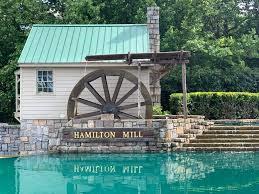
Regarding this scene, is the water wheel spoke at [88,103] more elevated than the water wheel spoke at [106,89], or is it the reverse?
the water wheel spoke at [106,89]

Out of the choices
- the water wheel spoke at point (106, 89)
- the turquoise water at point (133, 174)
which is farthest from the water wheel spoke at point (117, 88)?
the turquoise water at point (133, 174)

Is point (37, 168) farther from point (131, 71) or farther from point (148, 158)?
point (131, 71)

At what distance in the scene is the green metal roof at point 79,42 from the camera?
17.1 metres

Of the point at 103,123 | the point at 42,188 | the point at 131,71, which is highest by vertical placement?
the point at 131,71

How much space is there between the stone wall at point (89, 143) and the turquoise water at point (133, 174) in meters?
0.54

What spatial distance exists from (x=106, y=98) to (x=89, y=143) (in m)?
2.09

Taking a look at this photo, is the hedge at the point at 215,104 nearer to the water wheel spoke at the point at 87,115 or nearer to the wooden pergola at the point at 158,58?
the wooden pergola at the point at 158,58

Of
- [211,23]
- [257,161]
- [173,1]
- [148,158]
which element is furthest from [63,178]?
[211,23]

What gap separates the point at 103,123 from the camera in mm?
15273

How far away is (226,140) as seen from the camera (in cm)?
1551

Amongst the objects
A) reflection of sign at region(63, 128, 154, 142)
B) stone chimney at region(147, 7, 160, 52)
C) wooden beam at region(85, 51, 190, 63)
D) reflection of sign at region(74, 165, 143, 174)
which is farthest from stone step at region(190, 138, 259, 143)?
stone chimney at region(147, 7, 160, 52)

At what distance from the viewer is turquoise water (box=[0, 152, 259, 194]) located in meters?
9.45

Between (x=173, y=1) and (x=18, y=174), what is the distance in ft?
50.8

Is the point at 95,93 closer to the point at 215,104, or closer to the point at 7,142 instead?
the point at 7,142
